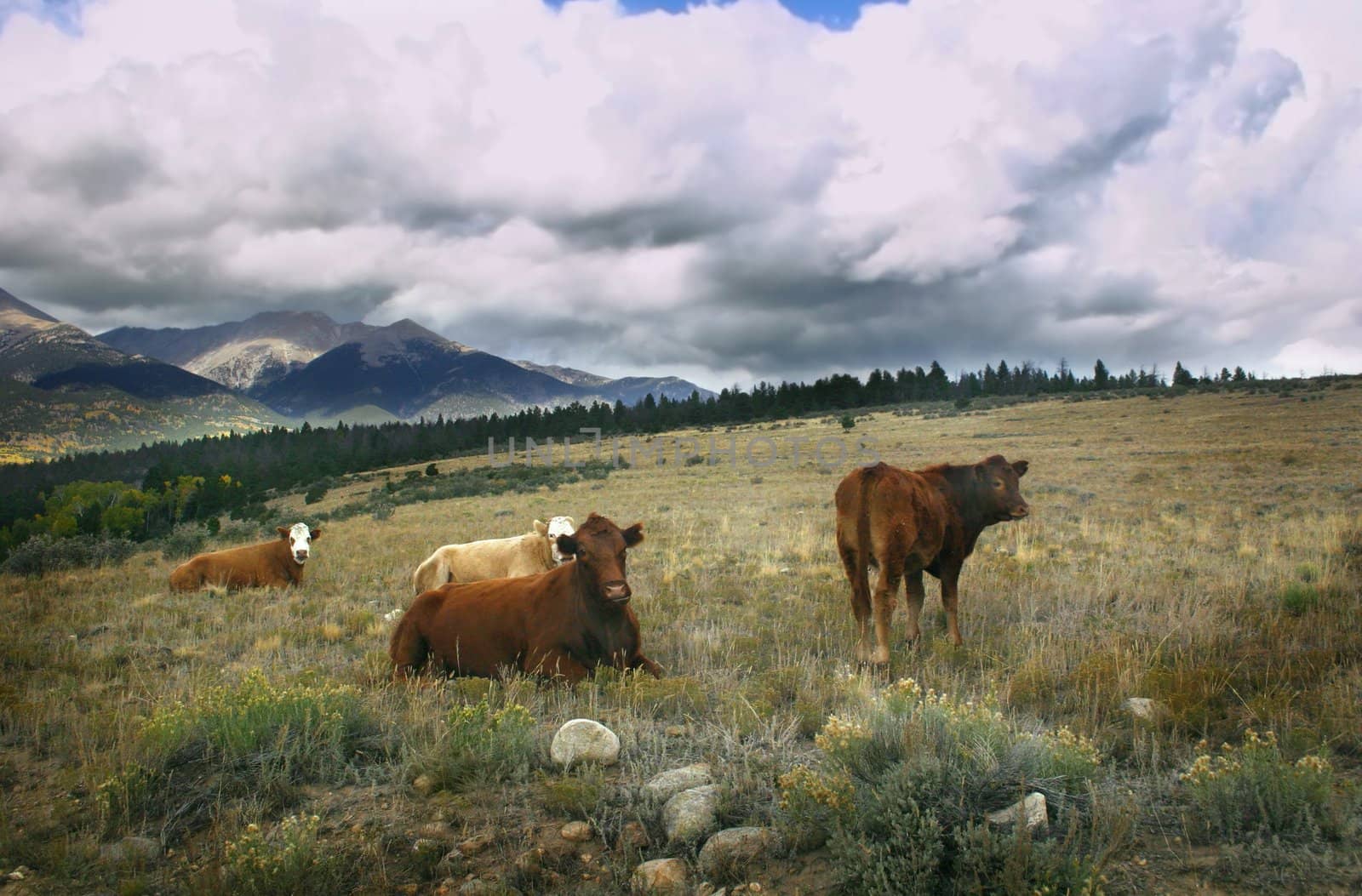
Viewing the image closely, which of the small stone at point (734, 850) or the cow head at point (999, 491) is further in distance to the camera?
the cow head at point (999, 491)

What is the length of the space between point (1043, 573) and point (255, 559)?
14.1 meters

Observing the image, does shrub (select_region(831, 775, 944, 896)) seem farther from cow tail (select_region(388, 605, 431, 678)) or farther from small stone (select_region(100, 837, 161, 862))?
cow tail (select_region(388, 605, 431, 678))

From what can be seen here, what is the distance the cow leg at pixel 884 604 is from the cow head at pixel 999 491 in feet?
6.03

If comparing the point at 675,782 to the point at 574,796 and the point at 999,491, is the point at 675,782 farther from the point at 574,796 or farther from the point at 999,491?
the point at 999,491

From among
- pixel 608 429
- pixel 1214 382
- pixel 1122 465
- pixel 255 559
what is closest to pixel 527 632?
pixel 255 559

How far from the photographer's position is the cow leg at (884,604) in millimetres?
6461

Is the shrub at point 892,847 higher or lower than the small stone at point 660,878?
higher

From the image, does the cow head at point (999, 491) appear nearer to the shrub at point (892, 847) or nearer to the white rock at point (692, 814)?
the shrub at point (892, 847)

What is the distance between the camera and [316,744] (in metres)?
4.53

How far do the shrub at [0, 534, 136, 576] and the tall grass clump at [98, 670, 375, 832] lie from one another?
54.3 feet

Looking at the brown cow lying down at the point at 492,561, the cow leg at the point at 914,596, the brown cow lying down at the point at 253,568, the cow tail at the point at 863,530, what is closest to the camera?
the cow tail at the point at 863,530

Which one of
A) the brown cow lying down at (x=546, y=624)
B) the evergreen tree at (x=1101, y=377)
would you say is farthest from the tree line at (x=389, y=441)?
the brown cow lying down at (x=546, y=624)

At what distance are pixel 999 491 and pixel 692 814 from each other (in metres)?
5.65

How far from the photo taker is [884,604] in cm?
657
